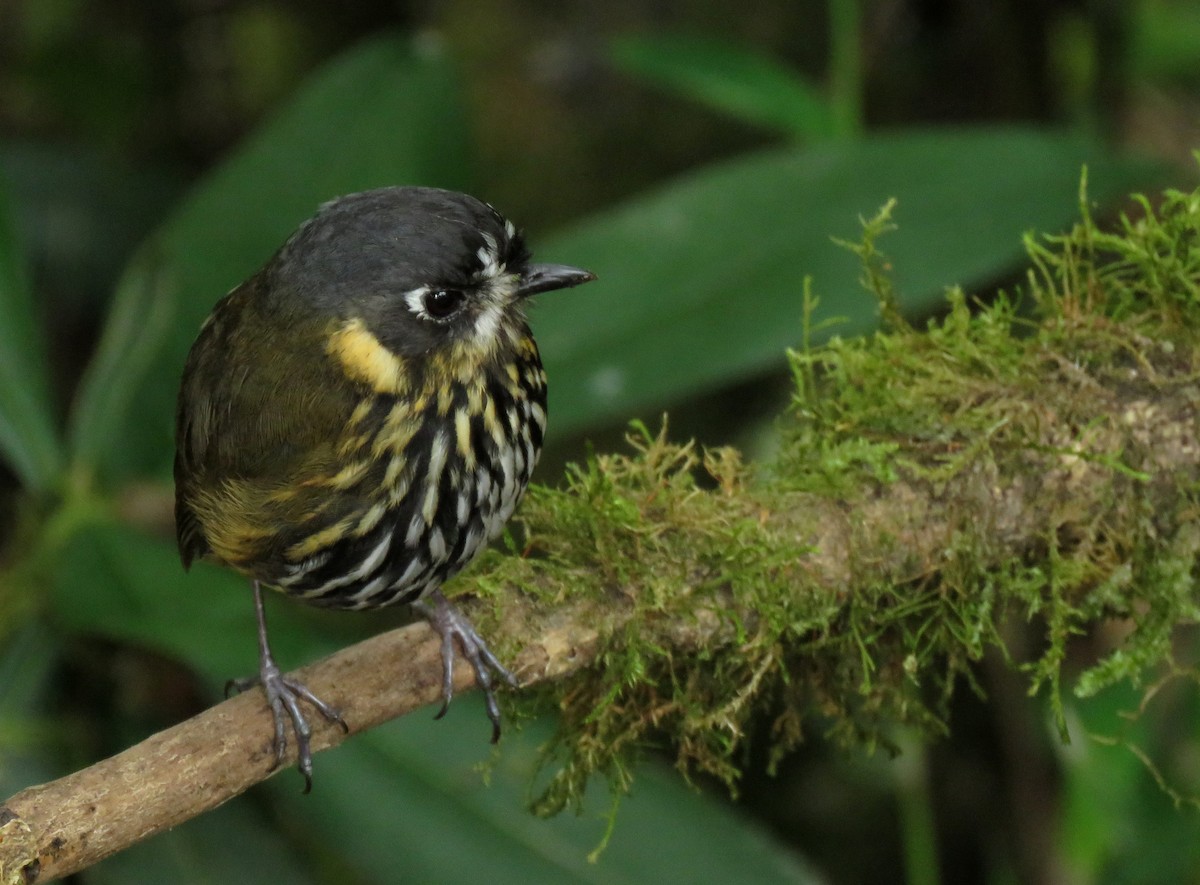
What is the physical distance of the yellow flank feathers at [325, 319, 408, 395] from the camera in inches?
86.0

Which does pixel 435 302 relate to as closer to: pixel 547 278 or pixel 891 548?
pixel 547 278

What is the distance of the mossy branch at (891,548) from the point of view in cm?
200

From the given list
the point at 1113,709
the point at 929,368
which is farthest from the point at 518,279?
the point at 1113,709

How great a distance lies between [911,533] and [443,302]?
77 centimetres

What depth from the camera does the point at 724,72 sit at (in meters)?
3.51

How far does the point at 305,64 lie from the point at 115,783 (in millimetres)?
4086

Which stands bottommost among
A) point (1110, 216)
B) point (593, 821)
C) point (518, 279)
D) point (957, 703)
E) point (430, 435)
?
point (957, 703)

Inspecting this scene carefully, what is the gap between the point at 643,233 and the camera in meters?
3.52

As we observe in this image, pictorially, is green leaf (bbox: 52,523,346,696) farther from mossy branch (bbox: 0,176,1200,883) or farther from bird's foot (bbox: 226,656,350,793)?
mossy branch (bbox: 0,176,1200,883)

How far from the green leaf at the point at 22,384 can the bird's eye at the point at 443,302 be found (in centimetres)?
174

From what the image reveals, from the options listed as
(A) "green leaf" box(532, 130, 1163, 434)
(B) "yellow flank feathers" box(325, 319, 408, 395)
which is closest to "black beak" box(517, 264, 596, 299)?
(B) "yellow flank feathers" box(325, 319, 408, 395)

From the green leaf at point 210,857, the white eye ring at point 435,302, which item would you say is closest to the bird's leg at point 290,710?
the white eye ring at point 435,302

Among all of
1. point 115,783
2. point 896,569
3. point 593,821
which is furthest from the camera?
point 593,821

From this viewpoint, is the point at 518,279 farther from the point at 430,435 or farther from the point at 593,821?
the point at 593,821
